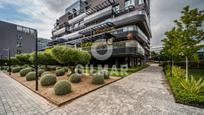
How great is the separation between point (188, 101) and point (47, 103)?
23.4 feet

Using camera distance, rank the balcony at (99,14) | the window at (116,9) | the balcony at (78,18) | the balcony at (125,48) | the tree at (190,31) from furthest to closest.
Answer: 1. the balcony at (78,18)
2. the balcony at (99,14)
3. the window at (116,9)
4. the balcony at (125,48)
5. the tree at (190,31)

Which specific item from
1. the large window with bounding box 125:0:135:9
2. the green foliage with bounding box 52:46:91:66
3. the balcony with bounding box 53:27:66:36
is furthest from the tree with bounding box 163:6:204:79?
the balcony with bounding box 53:27:66:36

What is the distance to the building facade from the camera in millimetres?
41431

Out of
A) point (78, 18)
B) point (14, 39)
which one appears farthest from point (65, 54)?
point (14, 39)

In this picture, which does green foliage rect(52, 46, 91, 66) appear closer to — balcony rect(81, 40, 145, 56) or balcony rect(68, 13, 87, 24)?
balcony rect(81, 40, 145, 56)

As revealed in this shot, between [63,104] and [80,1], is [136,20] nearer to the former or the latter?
[63,104]

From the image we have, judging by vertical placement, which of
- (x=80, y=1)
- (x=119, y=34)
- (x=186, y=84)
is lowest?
(x=186, y=84)

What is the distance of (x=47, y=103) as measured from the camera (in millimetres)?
5586

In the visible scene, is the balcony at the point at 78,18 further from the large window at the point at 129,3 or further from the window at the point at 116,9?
the large window at the point at 129,3

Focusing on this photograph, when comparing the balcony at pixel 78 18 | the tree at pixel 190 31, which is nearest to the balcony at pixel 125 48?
the tree at pixel 190 31

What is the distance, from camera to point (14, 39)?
146 feet

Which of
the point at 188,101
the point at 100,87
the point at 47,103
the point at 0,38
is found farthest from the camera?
the point at 0,38

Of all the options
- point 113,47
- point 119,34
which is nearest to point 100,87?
point 113,47

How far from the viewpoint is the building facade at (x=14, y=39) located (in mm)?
41431
